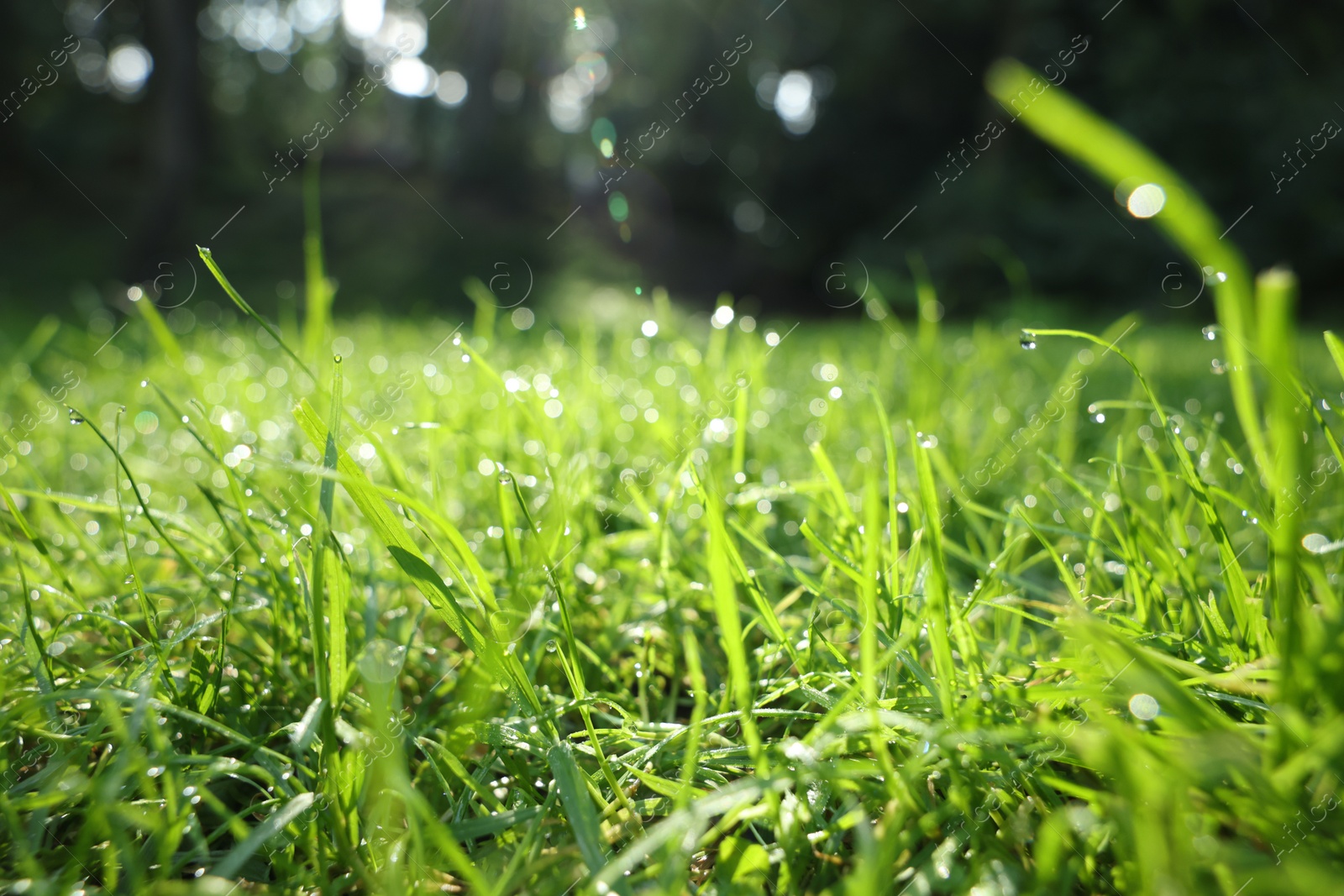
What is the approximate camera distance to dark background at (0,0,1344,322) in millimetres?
8117

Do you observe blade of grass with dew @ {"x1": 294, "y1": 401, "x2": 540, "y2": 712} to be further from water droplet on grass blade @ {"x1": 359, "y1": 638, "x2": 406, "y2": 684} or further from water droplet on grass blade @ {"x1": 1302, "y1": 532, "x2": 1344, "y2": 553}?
water droplet on grass blade @ {"x1": 1302, "y1": 532, "x2": 1344, "y2": 553}

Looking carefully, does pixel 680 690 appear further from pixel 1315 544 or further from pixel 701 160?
pixel 701 160

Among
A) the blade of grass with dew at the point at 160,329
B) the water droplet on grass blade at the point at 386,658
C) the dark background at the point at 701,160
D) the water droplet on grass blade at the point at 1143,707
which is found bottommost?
the water droplet on grass blade at the point at 1143,707

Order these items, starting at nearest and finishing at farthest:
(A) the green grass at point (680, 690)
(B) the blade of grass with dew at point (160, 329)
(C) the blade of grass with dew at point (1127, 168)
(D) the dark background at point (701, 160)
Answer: (C) the blade of grass with dew at point (1127, 168), (A) the green grass at point (680, 690), (B) the blade of grass with dew at point (160, 329), (D) the dark background at point (701, 160)

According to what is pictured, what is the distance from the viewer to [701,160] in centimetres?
1519

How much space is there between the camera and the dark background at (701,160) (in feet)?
26.6

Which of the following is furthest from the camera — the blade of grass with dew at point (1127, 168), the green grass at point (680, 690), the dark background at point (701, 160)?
the dark background at point (701, 160)

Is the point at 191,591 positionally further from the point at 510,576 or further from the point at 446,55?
the point at 446,55

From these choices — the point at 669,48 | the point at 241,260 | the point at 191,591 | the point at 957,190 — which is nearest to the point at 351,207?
the point at 241,260

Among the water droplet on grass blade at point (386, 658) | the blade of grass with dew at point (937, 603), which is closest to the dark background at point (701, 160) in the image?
the blade of grass with dew at point (937, 603)

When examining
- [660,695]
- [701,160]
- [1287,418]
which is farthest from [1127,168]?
[701,160]

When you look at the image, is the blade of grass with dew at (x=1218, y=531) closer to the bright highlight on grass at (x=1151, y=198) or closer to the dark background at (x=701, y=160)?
the bright highlight on grass at (x=1151, y=198)

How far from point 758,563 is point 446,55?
64.0 feet

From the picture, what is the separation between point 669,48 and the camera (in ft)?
44.1
